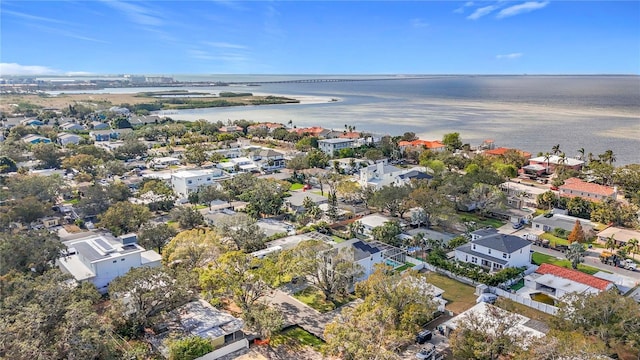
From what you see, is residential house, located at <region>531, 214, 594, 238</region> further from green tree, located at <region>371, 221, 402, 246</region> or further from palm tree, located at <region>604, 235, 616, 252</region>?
green tree, located at <region>371, 221, 402, 246</region>

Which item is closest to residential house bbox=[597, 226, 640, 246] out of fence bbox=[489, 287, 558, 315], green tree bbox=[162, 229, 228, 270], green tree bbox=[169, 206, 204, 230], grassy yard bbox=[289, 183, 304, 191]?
fence bbox=[489, 287, 558, 315]

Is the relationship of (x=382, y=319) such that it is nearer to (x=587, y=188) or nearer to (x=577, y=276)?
(x=577, y=276)

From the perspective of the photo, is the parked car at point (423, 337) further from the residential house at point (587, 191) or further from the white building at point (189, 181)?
the residential house at point (587, 191)

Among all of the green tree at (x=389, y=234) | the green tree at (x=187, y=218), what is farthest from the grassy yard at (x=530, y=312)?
the green tree at (x=187, y=218)

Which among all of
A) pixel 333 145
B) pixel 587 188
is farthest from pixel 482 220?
pixel 333 145

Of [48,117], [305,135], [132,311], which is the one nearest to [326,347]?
[132,311]

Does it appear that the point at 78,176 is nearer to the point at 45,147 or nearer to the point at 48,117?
the point at 45,147

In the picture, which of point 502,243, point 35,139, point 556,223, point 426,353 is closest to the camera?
point 426,353
